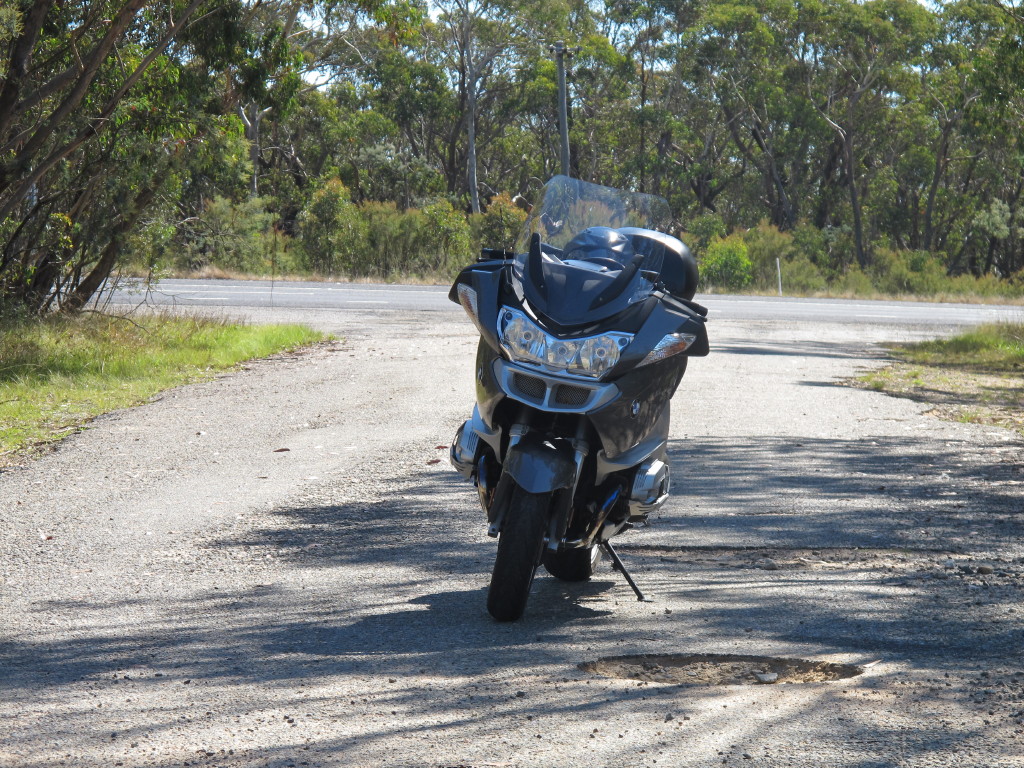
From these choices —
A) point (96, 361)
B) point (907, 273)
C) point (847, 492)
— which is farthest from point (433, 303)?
point (907, 273)

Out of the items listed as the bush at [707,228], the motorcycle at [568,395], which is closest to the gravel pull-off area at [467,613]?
the motorcycle at [568,395]

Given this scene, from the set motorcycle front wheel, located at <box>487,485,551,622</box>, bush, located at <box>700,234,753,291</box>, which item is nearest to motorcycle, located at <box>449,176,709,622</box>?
motorcycle front wheel, located at <box>487,485,551,622</box>

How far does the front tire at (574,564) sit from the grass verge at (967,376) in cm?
666

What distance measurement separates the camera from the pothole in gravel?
167 inches

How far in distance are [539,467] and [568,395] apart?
1.10ft

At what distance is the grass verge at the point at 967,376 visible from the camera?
1253cm

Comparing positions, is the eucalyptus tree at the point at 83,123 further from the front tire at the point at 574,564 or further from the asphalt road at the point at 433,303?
the asphalt road at the point at 433,303

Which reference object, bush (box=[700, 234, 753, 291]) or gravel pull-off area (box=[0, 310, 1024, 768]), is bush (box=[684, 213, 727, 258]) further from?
gravel pull-off area (box=[0, 310, 1024, 768])

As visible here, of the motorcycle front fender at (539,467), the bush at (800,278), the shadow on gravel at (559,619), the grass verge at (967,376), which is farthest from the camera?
the bush at (800,278)

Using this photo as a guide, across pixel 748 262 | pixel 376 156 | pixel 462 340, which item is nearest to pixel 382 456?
pixel 462 340

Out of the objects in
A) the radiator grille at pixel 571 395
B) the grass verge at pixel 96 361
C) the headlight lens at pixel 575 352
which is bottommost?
the grass verge at pixel 96 361

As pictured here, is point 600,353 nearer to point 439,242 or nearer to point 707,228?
point 439,242

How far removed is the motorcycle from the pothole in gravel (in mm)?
590

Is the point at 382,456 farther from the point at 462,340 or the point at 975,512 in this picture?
the point at 462,340
